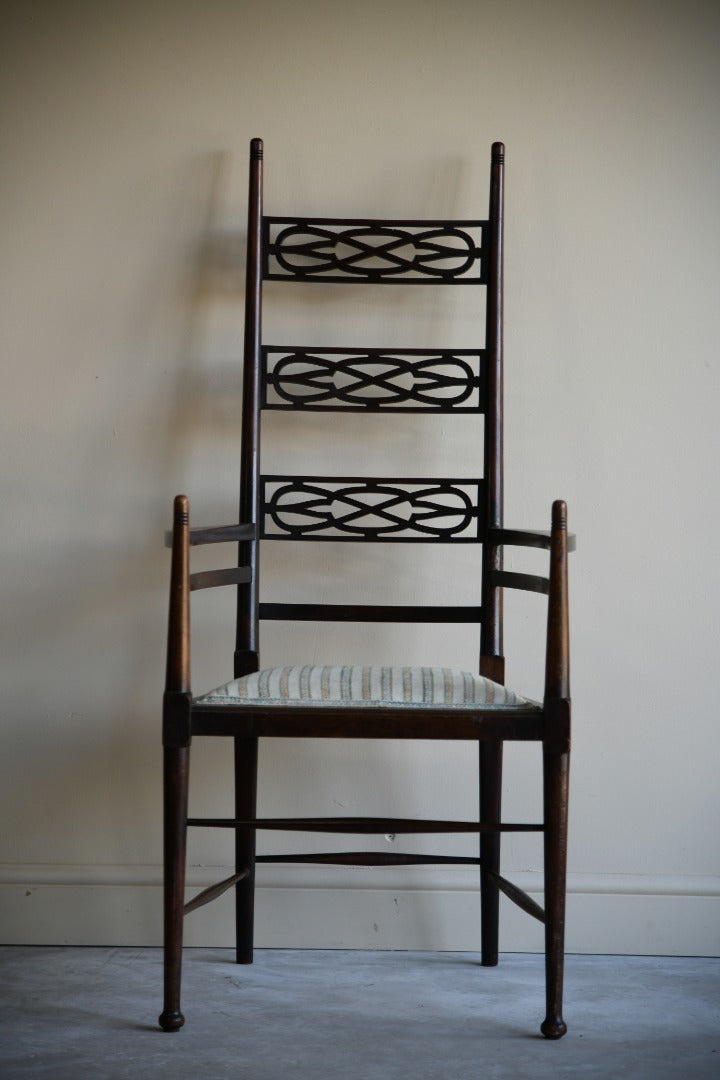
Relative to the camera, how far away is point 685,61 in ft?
6.64

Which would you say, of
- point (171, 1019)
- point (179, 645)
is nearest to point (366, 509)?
point (179, 645)

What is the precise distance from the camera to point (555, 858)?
4.98ft

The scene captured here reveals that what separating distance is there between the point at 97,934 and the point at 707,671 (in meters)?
1.27

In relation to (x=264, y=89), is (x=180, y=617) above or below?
below

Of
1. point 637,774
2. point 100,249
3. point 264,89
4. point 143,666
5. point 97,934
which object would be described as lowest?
point 97,934

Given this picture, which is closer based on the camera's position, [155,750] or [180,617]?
[180,617]

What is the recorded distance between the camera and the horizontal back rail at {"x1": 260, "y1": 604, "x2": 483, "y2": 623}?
1871mm

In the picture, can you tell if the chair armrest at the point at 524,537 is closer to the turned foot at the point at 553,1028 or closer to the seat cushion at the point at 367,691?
the seat cushion at the point at 367,691

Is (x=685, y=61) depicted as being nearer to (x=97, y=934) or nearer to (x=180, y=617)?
(x=180, y=617)

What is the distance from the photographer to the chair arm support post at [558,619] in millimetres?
1488

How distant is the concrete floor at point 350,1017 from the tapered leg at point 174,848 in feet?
0.43

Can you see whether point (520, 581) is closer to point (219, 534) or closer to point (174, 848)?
point (219, 534)

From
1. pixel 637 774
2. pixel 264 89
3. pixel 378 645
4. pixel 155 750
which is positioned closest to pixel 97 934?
pixel 155 750

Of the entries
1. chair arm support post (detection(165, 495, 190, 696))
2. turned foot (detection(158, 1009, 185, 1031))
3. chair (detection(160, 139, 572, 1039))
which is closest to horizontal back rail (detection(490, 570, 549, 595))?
chair (detection(160, 139, 572, 1039))
